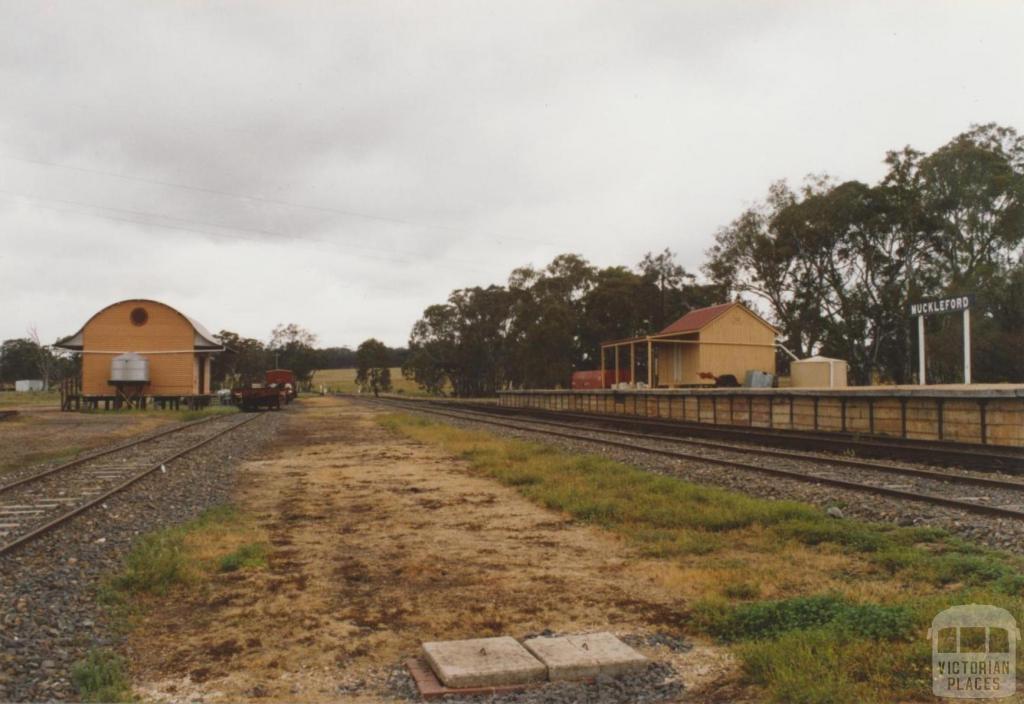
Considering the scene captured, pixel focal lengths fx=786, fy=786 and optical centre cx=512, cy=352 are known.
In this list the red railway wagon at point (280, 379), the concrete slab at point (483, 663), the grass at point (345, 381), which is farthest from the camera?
the grass at point (345, 381)

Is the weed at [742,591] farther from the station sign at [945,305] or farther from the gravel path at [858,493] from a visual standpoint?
the station sign at [945,305]

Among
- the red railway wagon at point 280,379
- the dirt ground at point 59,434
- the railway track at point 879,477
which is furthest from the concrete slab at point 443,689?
the red railway wagon at point 280,379

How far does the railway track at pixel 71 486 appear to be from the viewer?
9.09 metres

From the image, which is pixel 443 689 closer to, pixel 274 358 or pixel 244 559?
pixel 244 559

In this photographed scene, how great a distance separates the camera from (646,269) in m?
64.4

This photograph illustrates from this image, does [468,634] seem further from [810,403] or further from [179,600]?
[810,403]

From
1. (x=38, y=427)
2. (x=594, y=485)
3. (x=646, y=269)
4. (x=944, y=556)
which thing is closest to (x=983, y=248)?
(x=646, y=269)

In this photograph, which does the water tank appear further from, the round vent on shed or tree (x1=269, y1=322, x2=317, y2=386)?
tree (x1=269, y1=322, x2=317, y2=386)

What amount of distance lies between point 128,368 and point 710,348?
1210 inches

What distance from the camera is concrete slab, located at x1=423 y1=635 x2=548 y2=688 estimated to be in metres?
4.29

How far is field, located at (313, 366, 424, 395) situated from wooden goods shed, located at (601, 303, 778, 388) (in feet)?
246

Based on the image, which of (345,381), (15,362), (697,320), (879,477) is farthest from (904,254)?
(15,362)

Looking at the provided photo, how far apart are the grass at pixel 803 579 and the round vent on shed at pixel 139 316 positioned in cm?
3989

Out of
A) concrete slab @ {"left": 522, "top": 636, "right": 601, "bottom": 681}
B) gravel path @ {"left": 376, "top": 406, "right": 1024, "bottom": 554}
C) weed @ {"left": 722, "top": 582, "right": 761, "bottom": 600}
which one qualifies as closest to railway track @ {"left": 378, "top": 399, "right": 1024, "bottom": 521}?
gravel path @ {"left": 376, "top": 406, "right": 1024, "bottom": 554}
